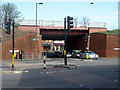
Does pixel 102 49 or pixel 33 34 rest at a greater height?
pixel 33 34

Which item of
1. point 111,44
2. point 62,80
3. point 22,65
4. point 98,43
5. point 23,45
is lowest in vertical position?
point 22,65

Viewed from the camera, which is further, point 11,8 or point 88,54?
point 11,8

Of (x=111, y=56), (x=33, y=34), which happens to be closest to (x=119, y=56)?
(x=111, y=56)

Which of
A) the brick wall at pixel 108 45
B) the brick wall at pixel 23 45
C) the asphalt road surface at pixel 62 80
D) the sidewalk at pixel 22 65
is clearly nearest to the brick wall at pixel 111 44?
the brick wall at pixel 108 45

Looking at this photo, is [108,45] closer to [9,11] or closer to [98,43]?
[98,43]

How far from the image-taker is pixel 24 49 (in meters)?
37.7

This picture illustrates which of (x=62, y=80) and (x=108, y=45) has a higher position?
(x=108, y=45)

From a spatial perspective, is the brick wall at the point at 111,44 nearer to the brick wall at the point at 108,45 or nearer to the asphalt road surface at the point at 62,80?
the brick wall at the point at 108,45

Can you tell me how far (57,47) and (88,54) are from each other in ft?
295

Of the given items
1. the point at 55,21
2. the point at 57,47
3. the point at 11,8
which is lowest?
the point at 57,47

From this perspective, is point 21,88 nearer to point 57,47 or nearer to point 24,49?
point 24,49

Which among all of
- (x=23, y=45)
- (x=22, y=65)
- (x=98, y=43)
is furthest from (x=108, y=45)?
(x=22, y=65)

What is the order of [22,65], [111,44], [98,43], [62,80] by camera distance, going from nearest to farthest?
[62,80] < [22,65] < [111,44] < [98,43]

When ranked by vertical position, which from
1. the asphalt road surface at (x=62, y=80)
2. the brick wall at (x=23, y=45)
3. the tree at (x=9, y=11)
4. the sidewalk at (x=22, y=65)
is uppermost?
the tree at (x=9, y=11)
